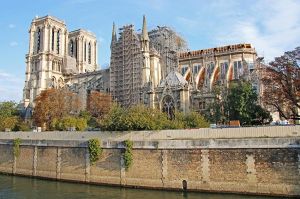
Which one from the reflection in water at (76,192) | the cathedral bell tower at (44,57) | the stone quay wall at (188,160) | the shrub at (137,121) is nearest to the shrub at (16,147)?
the stone quay wall at (188,160)

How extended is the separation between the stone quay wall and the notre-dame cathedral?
20.1 m

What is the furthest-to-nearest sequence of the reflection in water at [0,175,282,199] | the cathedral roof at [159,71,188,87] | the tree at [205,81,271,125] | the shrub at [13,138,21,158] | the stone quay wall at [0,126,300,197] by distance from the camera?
the cathedral roof at [159,71,188,87] → the tree at [205,81,271,125] → the shrub at [13,138,21,158] → the reflection in water at [0,175,282,199] → the stone quay wall at [0,126,300,197]

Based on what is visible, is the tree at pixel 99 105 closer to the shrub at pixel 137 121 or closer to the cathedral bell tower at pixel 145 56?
the cathedral bell tower at pixel 145 56

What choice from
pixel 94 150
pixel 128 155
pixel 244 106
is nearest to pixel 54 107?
pixel 94 150

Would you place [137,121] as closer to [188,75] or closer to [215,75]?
[215,75]

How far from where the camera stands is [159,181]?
25.8 metres

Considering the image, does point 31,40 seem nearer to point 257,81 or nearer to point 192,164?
point 257,81

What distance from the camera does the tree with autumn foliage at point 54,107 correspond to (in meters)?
52.5

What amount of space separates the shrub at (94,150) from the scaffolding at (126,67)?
86.9ft

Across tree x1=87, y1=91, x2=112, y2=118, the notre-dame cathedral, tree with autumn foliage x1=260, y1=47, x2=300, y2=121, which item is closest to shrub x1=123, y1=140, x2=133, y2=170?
tree with autumn foliage x1=260, y1=47, x2=300, y2=121

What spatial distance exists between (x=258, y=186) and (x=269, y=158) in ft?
6.18

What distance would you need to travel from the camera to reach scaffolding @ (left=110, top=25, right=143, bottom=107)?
5628 centimetres

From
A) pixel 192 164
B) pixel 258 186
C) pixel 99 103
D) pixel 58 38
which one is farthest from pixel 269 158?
pixel 58 38

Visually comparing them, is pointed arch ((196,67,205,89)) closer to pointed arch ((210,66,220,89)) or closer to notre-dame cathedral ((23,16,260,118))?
notre-dame cathedral ((23,16,260,118))
